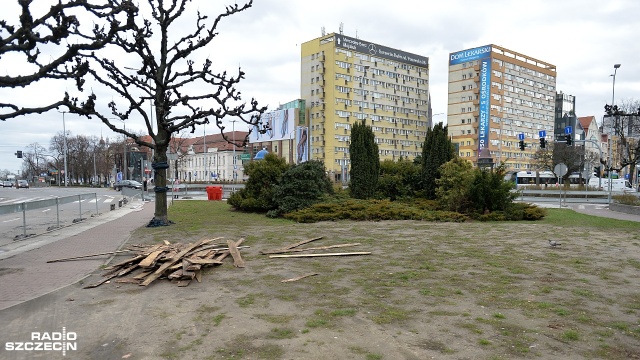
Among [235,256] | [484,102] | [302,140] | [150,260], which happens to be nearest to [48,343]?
[150,260]

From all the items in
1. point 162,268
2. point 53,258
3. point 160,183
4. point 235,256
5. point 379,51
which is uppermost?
point 379,51

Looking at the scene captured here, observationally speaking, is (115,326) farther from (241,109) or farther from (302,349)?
(241,109)

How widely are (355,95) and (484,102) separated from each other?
27.3 meters

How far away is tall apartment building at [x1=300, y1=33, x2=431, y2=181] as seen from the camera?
295ft

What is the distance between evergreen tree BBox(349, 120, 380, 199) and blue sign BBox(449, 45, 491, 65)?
258 ft

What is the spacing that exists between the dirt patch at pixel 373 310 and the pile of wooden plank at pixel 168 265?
0.26 m

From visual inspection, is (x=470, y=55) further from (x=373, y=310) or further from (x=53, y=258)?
(x=373, y=310)

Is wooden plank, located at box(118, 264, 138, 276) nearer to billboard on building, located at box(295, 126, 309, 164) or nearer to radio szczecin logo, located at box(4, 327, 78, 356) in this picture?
radio szczecin logo, located at box(4, 327, 78, 356)

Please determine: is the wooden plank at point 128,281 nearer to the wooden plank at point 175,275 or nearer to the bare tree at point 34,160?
the wooden plank at point 175,275

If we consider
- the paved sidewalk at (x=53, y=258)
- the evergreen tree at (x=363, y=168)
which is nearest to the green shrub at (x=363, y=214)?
the evergreen tree at (x=363, y=168)

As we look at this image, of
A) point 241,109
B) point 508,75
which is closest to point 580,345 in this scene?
point 241,109

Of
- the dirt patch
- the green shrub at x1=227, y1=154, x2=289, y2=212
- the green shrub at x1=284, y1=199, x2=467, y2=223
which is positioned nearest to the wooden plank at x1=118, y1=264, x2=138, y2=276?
the dirt patch

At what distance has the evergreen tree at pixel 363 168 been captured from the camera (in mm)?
23094

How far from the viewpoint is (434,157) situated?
23.1 metres
